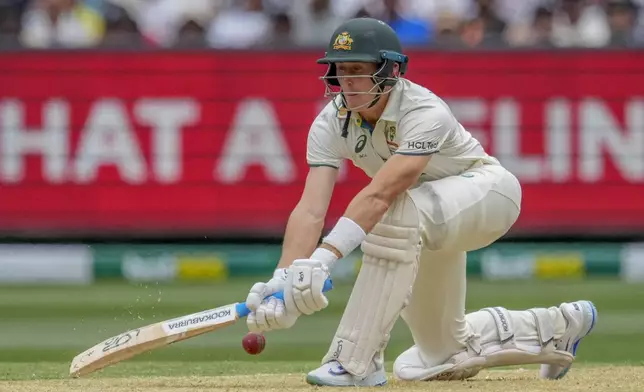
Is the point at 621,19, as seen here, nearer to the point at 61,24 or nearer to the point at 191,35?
the point at 191,35

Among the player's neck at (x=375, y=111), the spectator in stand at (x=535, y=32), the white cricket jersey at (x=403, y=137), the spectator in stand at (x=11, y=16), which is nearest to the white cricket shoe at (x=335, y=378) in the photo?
the white cricket jersey at (x=403, y=137)

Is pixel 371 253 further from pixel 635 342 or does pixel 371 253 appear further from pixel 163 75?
pixel 163 75

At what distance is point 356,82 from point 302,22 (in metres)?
6.71

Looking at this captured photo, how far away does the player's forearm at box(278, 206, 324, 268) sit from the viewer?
5.78 metres

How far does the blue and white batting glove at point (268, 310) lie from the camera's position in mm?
5414

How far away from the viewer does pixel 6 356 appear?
7.73 metres

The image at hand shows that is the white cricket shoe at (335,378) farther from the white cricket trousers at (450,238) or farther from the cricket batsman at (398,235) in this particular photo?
the white cricket trousers at (450,238)

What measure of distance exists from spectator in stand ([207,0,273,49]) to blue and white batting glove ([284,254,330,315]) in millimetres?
6881

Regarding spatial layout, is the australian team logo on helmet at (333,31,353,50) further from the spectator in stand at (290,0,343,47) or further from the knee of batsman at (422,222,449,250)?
the spectator in stand at (290,0,343,47)

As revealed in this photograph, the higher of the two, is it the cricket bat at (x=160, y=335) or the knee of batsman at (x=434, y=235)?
the knee of batsman at (x=434, y=235)

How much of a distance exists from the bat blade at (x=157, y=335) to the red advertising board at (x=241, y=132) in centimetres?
590

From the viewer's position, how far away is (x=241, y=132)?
38.9 ft

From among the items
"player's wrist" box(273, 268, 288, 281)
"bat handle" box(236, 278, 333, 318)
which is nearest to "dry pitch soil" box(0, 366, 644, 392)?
"bat handle" box(236, 278, 333, 318)

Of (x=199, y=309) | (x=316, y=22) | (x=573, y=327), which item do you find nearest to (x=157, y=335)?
(x=573, y=327)
